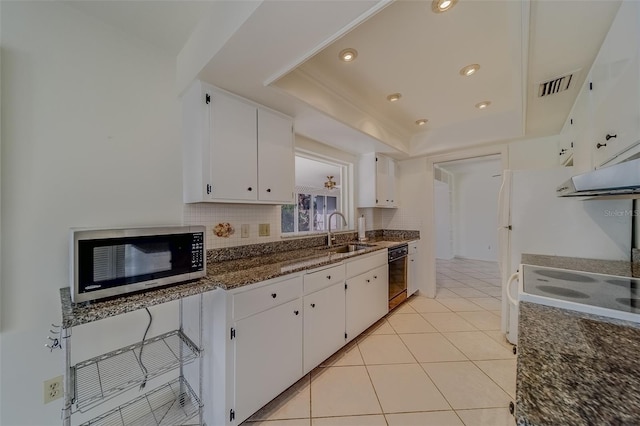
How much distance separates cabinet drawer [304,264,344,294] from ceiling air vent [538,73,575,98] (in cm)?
222

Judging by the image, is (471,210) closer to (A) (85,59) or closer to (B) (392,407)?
(B) (392,407)

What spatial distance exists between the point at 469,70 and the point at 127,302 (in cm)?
272

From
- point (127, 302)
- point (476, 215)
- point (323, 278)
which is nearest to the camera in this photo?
point (127, 302)

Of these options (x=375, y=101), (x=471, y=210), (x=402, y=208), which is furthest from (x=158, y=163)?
(x=471, y=210)

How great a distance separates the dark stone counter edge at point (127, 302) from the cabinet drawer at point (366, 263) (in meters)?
1.01

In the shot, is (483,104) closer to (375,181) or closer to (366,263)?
(375,181)

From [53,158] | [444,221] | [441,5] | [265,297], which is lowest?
[265,297]

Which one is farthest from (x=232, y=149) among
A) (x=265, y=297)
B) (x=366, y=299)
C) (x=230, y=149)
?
(x=366, y=299)

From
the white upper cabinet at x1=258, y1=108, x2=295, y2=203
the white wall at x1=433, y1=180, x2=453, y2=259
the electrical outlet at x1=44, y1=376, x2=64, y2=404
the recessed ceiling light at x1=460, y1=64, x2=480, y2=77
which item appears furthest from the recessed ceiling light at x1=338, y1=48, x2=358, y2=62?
the white wall at x1=433, y1=180, x2=453, y2=259

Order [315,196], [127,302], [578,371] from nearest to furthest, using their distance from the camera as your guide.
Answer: [578,371] < [127,302] < [315,196]

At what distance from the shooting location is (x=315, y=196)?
3.11 meters

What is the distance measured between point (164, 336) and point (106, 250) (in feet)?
2.67

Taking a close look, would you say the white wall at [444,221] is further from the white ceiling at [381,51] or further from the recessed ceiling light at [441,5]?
the recessed ceiling light at [441,5]

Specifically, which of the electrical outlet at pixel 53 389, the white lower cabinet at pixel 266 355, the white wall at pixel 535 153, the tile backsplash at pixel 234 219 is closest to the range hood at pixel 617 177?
the white lower cabinet at pixel 266 355
